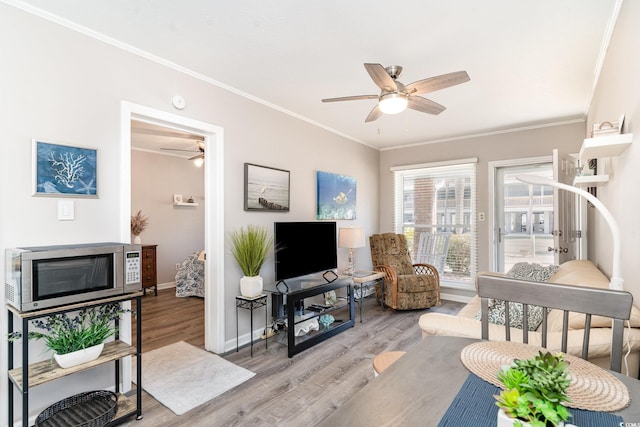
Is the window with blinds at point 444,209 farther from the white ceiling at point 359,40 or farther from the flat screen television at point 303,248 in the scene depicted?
the flat screen television at point 303,248

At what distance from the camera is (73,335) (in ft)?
6.17

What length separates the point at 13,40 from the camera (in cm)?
192

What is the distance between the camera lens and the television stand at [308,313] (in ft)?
10.0

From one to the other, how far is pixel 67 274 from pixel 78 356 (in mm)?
481

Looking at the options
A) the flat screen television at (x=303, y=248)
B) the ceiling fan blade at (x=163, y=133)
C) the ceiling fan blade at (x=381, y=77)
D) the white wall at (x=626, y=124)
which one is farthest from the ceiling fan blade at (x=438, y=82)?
the ceiling fan blade at (x=163, y=133)

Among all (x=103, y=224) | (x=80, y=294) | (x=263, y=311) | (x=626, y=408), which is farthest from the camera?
(x=263, y=311)

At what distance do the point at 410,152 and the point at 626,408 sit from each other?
4957 mm

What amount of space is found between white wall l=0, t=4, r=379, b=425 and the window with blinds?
3.28m

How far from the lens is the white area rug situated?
2.32 m

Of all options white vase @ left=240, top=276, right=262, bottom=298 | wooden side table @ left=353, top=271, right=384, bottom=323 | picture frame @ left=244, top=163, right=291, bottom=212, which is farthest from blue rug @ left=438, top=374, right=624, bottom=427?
wooden side table @ left=353, top=271, right=384, bottom=323

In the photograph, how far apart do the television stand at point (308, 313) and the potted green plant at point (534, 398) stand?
7.96 feet

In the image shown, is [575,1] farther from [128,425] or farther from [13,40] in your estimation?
[128,425]

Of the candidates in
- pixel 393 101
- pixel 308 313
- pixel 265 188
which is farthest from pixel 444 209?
pixel 393 101

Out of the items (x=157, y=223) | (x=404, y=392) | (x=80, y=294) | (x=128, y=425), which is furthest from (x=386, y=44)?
(x=157, y=223)
